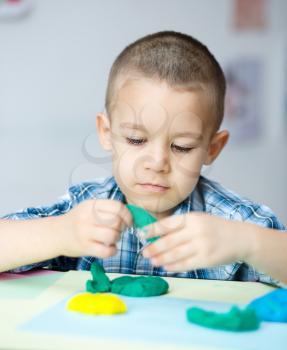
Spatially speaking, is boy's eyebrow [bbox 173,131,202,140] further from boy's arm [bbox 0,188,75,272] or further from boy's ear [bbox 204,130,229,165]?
boy's arm [bbox 0,188,75,272]

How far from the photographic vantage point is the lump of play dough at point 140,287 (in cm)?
64

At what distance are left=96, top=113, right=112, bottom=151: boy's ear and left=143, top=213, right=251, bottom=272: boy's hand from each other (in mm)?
291

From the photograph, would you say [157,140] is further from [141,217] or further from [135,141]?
[141,217]

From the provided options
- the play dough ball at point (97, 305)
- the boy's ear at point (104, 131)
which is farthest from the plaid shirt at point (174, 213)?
the play dough ball at point (97, 305)

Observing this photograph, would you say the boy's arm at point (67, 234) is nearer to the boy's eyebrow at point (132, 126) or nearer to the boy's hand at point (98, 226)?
the boy's hand at point (98, 226)

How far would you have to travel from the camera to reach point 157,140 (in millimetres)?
785

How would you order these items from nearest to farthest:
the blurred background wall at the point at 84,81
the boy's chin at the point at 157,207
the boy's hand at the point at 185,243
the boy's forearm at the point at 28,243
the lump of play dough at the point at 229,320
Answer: the lump of play dough at the point at 229,320 < the boy's hand at the point at 185,243 < the boy's forearm at the point at 28,243 < the boy's chin at the point at 157,207 < the blurred background wall at the point at 84,81

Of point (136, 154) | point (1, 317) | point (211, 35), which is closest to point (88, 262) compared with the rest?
point (136, 154)

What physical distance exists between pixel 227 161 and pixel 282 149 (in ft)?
0.66

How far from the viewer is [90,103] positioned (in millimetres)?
2107

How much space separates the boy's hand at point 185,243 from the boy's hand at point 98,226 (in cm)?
3

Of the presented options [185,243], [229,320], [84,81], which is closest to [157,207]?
[185,243]

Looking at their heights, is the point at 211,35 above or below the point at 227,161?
above

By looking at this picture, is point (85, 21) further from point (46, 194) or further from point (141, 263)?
point (141, 263)
